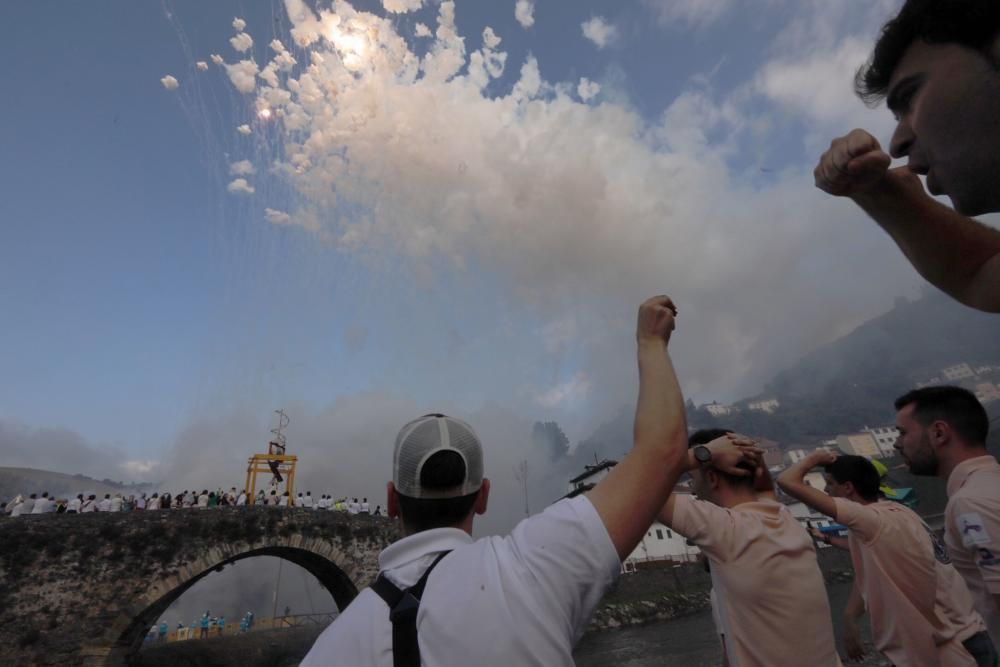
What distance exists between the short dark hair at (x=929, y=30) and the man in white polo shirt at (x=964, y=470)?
8.82 ft

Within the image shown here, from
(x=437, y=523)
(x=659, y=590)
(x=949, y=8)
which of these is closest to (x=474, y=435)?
(x=437, y=523)

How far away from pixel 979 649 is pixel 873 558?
1.07 m

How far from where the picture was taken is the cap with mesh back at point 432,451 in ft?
5.39

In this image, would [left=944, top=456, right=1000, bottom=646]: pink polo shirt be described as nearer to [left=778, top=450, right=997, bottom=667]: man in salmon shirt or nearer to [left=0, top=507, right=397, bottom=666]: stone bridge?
[left=778, top=450, right=997, bottom=667]: man in salmon shirt

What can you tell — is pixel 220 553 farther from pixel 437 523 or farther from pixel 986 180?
pixel 986 180

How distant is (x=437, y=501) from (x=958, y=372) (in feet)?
664

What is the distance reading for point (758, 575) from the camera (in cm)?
269

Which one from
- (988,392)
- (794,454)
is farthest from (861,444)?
(988,392)

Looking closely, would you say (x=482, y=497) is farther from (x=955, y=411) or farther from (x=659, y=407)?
(x=955, y=411)

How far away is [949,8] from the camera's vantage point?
142cm

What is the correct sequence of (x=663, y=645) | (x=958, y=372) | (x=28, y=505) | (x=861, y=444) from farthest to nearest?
(x=958, y=372), (x=861, y=444), (x=28, y=505), (x=663, y=645)

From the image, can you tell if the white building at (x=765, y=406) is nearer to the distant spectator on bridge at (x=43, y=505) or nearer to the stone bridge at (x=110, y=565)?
the stone bridge at (x=110, y=565)

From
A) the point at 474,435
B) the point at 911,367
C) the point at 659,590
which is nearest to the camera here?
the point at 474,435

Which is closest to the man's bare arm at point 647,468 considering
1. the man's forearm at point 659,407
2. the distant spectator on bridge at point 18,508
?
the man's forearm at point 659,407
